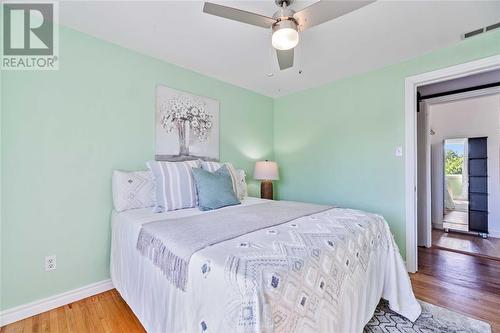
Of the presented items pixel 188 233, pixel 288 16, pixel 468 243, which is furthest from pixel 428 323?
pixel 468 243

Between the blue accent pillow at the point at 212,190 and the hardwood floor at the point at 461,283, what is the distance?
1894 mm

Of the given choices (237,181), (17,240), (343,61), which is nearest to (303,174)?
(237,181)

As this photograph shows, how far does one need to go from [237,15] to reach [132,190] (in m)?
1.66

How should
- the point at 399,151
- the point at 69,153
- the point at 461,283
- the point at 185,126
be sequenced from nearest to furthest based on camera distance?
the point at 69,153
the point at 461,283
the point at 399,151
the point at 185,126

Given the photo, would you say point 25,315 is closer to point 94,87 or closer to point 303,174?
point 94,87

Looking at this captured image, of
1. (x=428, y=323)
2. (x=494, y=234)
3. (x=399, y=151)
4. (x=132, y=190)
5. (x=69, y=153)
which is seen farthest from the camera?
(x=494, y=234)

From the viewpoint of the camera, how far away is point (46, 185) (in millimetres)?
1842

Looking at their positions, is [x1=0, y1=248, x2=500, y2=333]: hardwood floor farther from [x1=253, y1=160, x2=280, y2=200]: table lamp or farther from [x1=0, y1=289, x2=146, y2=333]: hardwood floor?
[x1=253, y1=160, x2=280, y2=200]: table lamp

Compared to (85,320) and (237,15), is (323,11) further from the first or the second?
(85,320)

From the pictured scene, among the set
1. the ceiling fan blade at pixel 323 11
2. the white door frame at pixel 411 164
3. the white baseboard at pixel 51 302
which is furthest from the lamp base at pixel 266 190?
the ceiling fan blade at pixel 323 11

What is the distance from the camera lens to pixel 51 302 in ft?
5.98

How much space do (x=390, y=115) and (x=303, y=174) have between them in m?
1.38

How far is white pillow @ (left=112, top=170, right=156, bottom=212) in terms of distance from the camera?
203 cm

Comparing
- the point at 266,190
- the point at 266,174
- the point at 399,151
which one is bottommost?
the point at 266,190
